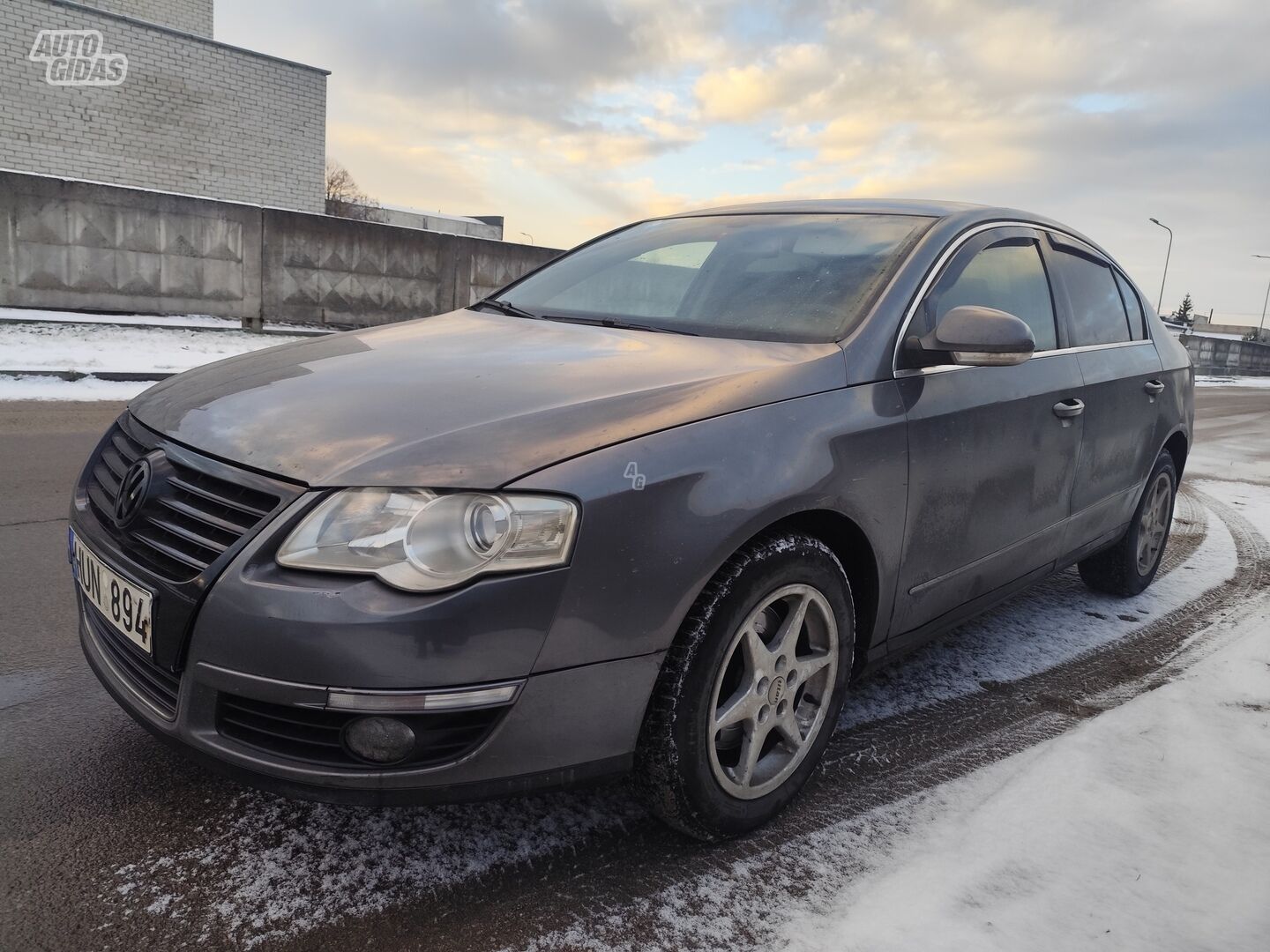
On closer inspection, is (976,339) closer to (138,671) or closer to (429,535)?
(429,535)

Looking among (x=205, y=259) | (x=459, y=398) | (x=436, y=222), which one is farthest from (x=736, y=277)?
(x=436, y=222)

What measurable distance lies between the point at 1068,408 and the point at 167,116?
97.1 feet

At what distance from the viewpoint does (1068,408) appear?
312 cm

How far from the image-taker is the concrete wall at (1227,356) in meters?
31.8

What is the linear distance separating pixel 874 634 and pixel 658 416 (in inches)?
38.5

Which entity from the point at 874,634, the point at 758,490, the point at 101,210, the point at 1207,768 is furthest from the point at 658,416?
the point at 101,210

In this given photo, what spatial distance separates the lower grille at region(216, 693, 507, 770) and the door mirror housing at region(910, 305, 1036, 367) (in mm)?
1542

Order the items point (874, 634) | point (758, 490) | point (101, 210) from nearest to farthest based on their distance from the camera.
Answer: point (758, 490) → point (874, 634) → point (101, 210)

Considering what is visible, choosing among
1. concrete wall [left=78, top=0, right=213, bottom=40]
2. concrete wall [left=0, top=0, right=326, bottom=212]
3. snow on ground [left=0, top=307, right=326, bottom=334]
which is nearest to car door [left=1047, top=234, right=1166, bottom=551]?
snow on ground [left=0, top=307, right=326, bottom=334]

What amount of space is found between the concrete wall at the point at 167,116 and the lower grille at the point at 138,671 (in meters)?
28.2

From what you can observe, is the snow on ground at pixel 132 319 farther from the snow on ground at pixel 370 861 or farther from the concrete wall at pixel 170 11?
the concrete wall at pixel 170 11

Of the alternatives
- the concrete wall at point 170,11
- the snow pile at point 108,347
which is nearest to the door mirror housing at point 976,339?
the snow pile at point 108,347

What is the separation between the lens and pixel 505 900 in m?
1.83

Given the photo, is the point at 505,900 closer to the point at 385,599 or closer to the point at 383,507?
the point at 385,599
